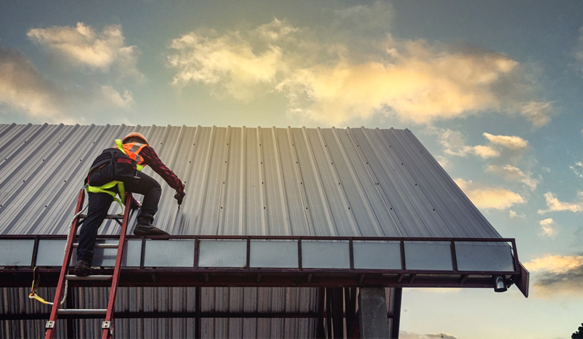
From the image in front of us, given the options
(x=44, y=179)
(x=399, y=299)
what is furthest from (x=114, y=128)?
(x=399, y=299)

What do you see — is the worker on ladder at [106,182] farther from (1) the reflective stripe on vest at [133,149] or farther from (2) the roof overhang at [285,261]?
(2) the roof overhang at [285,261]

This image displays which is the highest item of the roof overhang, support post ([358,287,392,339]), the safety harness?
the safety harness

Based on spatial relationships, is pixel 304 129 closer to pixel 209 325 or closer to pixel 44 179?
pixel 209 325

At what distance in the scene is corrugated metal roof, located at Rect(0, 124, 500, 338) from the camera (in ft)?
37.4

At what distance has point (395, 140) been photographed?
1725cm

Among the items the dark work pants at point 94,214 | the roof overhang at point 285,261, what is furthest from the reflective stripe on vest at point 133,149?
the roof overhang at point 285,261

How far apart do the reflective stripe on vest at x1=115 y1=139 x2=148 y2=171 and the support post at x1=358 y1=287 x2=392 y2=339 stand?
5629 millimetres

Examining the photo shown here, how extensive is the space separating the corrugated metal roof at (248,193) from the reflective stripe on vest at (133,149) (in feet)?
7.18

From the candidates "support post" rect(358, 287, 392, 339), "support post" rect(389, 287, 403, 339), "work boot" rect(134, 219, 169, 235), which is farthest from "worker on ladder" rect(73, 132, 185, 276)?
"support post" rect(389, 287, 403, 339)

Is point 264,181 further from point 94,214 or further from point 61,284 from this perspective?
point 61,284

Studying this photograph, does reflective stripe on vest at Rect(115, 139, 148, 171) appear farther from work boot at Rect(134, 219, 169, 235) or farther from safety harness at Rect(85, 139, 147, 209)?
work boot at Rect(134, 219, 169, 235)

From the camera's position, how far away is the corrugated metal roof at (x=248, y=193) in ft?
37.4

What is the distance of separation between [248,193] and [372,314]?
4650 millimetres

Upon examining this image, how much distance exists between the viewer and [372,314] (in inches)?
405
